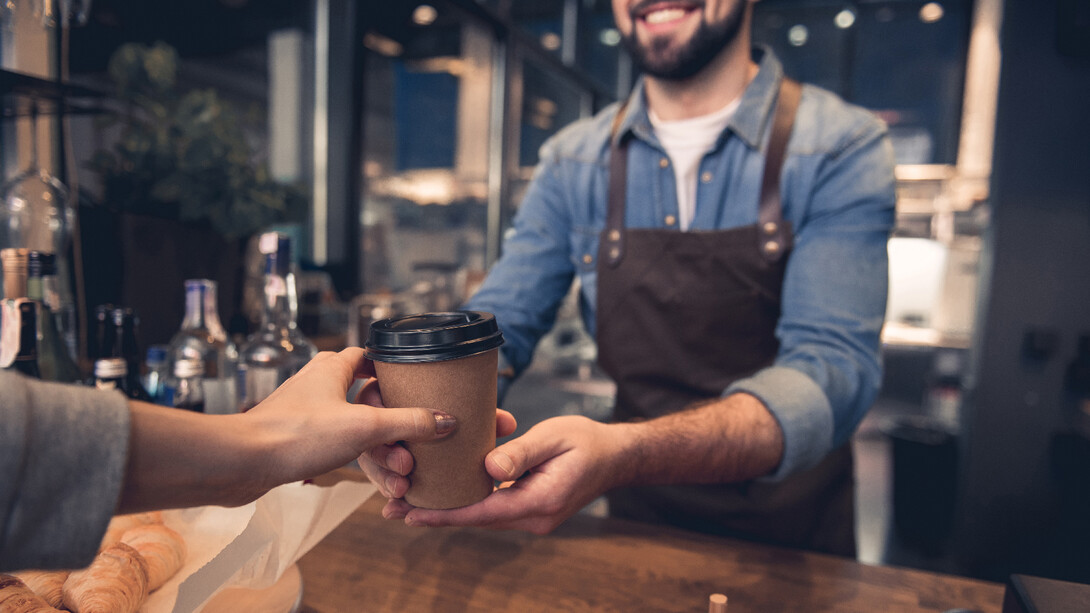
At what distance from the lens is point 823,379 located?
1.04 meters

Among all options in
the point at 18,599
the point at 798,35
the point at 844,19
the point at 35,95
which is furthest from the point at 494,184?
the point at 844,19

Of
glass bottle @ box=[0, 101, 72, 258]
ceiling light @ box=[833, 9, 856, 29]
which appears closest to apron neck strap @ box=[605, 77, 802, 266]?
glass bottle @ box=[0, 101, 72, 258]

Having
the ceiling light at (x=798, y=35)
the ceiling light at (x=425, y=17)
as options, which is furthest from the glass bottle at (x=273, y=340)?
the ceiling light at (x=798, y=35)

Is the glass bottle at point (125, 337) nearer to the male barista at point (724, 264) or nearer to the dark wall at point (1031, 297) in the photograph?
the male barista at point (724, 264)

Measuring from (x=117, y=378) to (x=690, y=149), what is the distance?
122 centimetres

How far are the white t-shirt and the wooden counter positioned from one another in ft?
2.52

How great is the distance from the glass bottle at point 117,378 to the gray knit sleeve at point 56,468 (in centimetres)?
55

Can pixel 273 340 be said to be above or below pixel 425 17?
below

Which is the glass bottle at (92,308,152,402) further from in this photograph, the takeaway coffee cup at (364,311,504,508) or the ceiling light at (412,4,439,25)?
the ceiling light at (412,4,439,25)

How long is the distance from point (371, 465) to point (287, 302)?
0.61 m

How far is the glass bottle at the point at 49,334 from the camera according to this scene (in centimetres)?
93

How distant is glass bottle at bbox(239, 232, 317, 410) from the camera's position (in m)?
1.09

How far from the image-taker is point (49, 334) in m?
1.00

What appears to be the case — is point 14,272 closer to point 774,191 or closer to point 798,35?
point 774,191
